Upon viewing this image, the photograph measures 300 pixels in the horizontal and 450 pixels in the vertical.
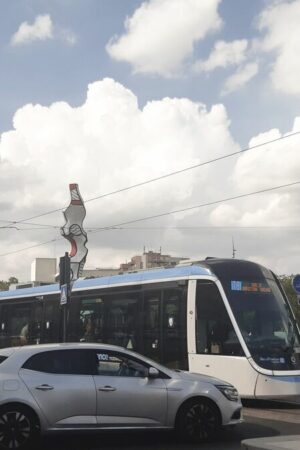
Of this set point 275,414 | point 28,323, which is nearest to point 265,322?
point 275,414

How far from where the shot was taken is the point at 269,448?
300 inches

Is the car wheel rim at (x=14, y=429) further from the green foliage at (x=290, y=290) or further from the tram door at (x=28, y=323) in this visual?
the green foliage at (x=290, y=290)

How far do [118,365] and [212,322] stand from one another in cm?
515

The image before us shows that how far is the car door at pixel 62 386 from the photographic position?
28.4 feet

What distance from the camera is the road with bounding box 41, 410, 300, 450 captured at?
8.85 meters

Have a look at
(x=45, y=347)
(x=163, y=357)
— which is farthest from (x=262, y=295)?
(x=45, y=347)

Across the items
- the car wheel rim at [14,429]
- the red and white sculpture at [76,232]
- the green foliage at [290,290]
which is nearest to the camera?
the car wheel rim at [14,429]

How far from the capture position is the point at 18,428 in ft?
27.8

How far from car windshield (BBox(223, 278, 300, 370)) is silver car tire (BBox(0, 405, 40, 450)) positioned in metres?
6.14

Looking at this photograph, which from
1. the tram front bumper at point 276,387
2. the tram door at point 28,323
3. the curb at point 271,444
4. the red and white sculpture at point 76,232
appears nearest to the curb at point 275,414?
the tram front bumper at point 276,387

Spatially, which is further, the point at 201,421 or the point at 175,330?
the point at 175,330

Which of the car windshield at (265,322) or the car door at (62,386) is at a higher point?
the car windshield at (265,322)

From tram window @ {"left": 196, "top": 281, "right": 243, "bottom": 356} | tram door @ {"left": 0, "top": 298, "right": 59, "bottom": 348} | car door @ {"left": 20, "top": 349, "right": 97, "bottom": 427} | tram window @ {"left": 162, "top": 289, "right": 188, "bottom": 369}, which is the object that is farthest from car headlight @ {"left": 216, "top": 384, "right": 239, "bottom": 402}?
tram door @ {"left": 0, "top": 298, "right": 59, "bottom": 348}

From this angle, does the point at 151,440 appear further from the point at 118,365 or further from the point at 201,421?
the point at 118,365
